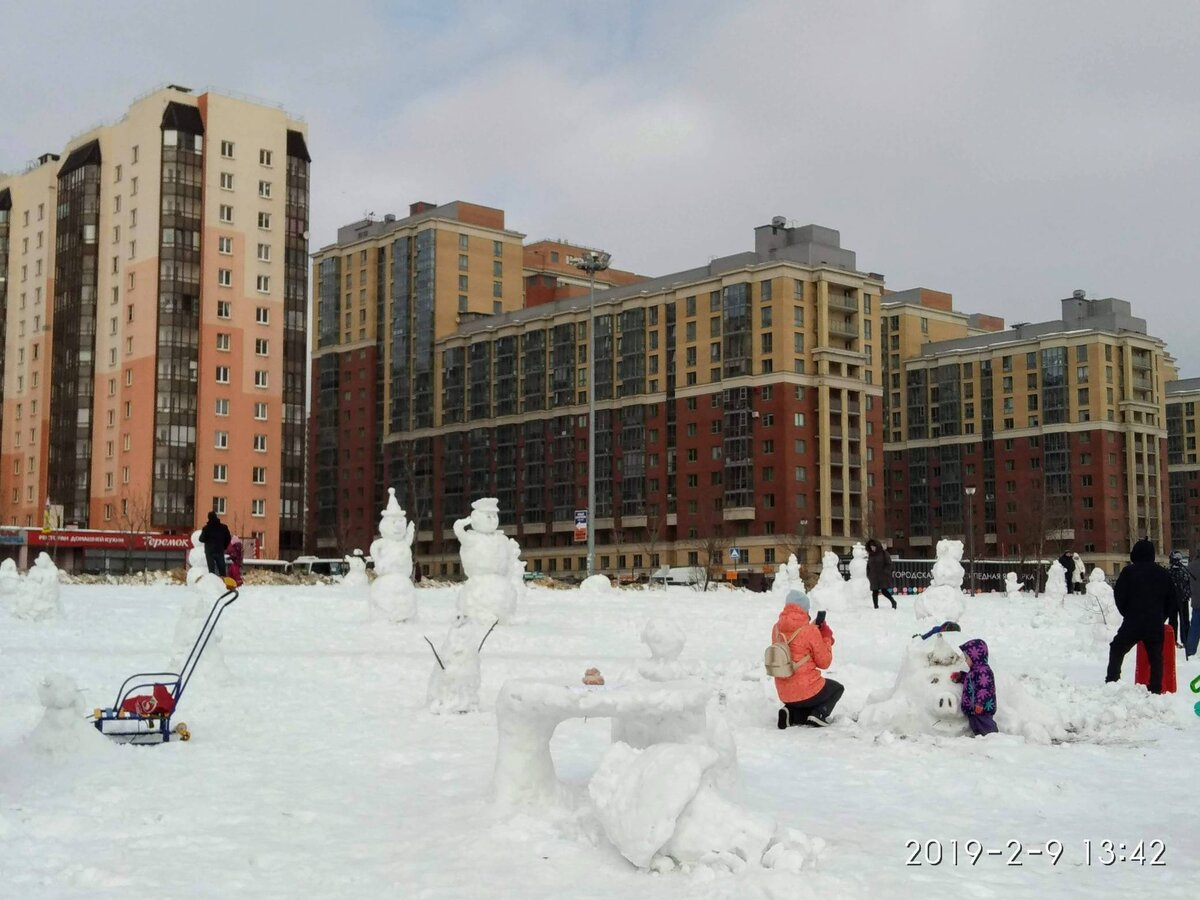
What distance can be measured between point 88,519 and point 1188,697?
75710 mm

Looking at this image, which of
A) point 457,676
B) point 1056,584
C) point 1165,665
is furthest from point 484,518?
point 1056,584

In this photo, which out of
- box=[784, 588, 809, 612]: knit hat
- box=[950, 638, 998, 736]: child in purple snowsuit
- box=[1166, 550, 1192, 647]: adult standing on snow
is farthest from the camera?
box=[1166, 550, 1192, 647]: adult standing on snow

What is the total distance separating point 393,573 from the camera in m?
22.4

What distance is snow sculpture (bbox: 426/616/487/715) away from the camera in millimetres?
11562

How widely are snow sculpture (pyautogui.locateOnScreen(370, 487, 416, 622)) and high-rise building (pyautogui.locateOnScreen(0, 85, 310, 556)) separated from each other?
2024 inches

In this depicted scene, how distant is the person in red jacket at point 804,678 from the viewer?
11.2m

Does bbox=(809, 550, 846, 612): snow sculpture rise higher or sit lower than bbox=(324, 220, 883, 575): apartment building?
lower

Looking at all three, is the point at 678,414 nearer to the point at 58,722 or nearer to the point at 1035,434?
the point at 1035,434

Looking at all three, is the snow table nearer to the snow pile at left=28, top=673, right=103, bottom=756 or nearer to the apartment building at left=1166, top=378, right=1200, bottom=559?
the snow pile at left=28, top=673, right=103, bottom=756

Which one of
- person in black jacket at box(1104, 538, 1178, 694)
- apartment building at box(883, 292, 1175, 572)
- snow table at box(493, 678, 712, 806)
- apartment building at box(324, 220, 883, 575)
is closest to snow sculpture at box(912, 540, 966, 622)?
person in black jacket at box(1104, 538, 1178, 694)

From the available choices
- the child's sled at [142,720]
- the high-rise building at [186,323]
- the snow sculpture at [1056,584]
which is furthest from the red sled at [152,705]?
the high-rise building at [186,323]

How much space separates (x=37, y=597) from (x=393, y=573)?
576cm

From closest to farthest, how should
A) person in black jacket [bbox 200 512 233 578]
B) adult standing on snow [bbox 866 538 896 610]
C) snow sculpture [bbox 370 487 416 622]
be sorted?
snow sculpture [bbox 370 487 416 622] → person in black jacket [bbox 200 512 233 578] → adult standing on snow [bbox 866 538 896 610]

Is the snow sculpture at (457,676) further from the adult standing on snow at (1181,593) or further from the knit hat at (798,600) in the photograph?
the adult standing on snow at (1181,593)
